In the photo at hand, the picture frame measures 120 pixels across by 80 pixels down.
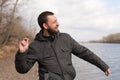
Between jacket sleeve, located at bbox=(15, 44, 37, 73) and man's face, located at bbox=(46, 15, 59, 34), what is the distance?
41cm

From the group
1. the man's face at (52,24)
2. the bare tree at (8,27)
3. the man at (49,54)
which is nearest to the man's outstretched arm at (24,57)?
the man at (49,54)

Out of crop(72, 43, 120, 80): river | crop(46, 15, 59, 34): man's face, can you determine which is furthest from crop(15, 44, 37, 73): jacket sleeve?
crop(72, 43, 120, 80): river

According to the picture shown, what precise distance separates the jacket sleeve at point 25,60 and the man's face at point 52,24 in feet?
1.33

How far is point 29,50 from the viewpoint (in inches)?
220

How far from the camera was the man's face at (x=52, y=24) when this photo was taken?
5539 mm

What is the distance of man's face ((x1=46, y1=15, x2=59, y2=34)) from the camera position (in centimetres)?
554

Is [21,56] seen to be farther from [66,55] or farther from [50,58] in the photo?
[66,55]

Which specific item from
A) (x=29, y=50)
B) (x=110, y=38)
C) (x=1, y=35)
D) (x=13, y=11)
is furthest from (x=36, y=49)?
(x=110, y=38)

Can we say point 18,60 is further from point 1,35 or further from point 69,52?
point 1,35

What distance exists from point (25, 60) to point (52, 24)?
674mm

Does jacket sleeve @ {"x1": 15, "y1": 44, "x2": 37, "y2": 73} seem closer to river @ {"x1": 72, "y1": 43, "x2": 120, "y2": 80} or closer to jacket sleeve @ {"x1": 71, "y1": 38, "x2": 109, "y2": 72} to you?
jacket sleeve @ {"x1": 71, "y1": 38, "x2": 109, "y2": 72}

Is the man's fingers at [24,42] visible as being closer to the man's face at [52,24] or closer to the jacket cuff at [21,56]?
the jacket cuff at [21,56]

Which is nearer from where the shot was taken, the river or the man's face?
the man's face

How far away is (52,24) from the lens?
5.59 metres
